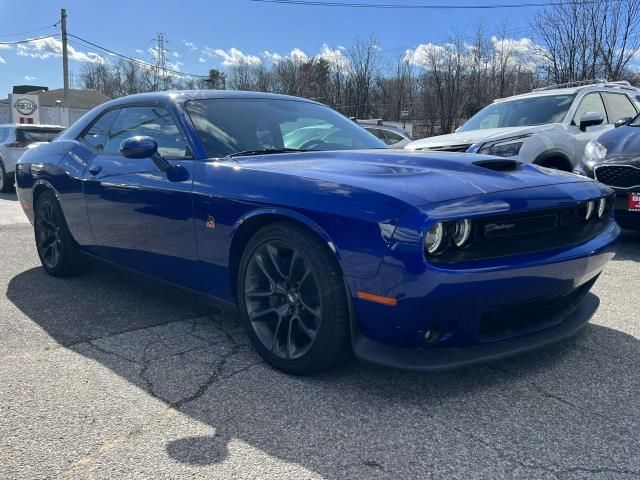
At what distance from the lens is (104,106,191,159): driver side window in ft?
11.2

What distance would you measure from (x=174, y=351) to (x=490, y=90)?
34120mm

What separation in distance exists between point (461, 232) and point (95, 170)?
Result: 2.72m

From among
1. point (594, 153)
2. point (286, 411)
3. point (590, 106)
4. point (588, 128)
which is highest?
point (590, 106)

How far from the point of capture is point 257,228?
2.86 meters

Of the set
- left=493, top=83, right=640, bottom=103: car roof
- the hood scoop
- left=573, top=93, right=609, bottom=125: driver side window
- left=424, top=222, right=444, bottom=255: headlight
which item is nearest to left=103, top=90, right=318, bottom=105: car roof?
the hood scoop

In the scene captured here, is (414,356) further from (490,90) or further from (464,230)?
(490,90)

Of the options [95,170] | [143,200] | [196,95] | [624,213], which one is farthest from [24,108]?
[624,213]

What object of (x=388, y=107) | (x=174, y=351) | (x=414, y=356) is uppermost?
(x=388, y=107)

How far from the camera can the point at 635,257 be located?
5367mm

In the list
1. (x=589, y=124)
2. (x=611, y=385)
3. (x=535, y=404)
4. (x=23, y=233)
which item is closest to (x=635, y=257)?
(x=589, y=124)

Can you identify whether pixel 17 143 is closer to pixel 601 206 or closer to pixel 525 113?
pixel 525 113

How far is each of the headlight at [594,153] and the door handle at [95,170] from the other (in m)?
4.68


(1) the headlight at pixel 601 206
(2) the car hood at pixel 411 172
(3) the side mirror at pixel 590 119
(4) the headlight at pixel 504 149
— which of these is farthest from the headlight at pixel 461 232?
(3) the side mirror at pixel 590 119

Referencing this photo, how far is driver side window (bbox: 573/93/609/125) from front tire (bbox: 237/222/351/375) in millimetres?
5695
